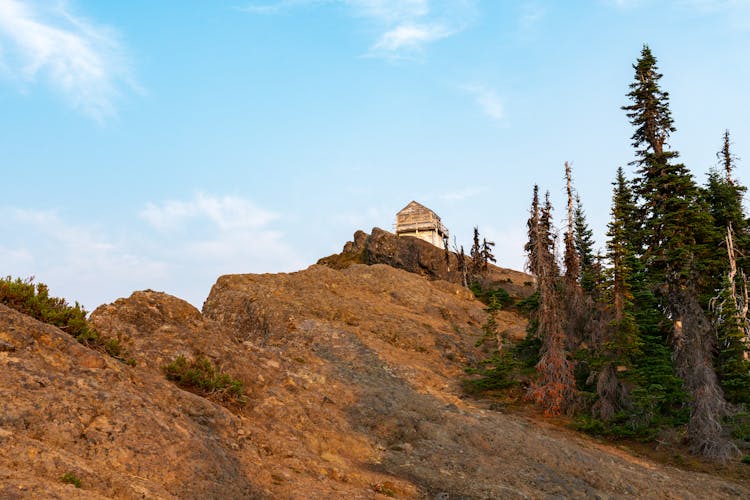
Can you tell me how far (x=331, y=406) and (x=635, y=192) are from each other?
3224cm

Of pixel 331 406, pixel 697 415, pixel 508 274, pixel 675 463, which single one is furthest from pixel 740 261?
pixel 508 274

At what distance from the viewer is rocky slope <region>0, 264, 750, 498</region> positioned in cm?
1080

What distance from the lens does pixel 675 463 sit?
25.3 m

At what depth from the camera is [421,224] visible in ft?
306

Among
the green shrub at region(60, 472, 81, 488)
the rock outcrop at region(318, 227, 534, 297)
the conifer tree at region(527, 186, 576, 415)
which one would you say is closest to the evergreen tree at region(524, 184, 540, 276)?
the conifer tree at region(527, 186, 576, 415)

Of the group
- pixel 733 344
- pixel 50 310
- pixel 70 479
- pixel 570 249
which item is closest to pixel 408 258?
pixel 570 249

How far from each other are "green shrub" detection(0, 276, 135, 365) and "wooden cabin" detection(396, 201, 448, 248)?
254ft

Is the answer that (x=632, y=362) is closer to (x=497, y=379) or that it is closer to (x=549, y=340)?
(x=549, y=340)

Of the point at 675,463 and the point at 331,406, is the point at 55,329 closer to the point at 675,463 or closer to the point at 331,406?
the point at 331,406

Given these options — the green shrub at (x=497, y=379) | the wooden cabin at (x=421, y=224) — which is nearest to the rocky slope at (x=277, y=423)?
the green shrub at (x=497, y=379)

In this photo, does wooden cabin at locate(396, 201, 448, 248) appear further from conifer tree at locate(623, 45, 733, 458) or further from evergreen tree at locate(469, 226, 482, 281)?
conifer tree at locate(623, 45, 733, 458)

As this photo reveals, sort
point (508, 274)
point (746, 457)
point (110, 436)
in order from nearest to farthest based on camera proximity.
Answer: point (110, 436) → point (746, 457) → point (508, 274)

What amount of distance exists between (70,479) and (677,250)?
35.7m

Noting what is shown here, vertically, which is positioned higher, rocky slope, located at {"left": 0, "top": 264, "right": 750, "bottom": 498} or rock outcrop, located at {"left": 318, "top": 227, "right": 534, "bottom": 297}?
rock outcrop, located at {"left": 318, "top": 227, "right": 534, "bottom": 297}
